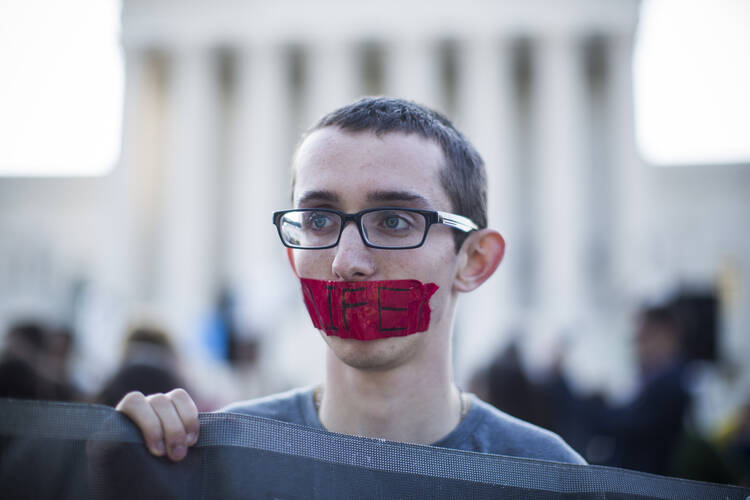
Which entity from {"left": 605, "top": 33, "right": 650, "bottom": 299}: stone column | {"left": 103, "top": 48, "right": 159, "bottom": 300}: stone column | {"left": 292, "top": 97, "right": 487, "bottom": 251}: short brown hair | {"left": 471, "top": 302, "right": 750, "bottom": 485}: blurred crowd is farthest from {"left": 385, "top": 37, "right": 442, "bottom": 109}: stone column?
{"left": 292, "top": 97, "right": 487, "bottom": 251}: short brown hair

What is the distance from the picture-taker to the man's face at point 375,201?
5.86 ft

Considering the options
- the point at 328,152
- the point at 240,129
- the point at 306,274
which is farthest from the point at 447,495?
the point at 240,129

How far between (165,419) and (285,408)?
536 millimetres

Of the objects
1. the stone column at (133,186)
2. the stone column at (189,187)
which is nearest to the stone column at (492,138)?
the stone column at (189,187)

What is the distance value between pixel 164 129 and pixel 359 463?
36.2 meters

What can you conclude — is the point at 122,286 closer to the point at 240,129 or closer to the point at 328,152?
the point at 240,129

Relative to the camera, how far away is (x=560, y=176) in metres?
31.7

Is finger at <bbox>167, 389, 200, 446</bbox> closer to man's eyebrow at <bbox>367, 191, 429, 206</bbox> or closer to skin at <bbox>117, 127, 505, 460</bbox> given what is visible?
skin at <bbox>117, 127, 505, 460</bbox>

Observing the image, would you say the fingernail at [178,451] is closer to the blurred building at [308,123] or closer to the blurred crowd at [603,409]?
the blurred crowd at [603,409]

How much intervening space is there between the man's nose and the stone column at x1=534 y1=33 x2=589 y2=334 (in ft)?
93.0

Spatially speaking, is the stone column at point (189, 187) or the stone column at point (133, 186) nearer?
the stone column at point (189, 187)

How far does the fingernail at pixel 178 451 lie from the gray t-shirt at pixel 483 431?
40 cm

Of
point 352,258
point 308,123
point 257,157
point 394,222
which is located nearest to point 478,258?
point 394,222

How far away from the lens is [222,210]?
34.2 m
